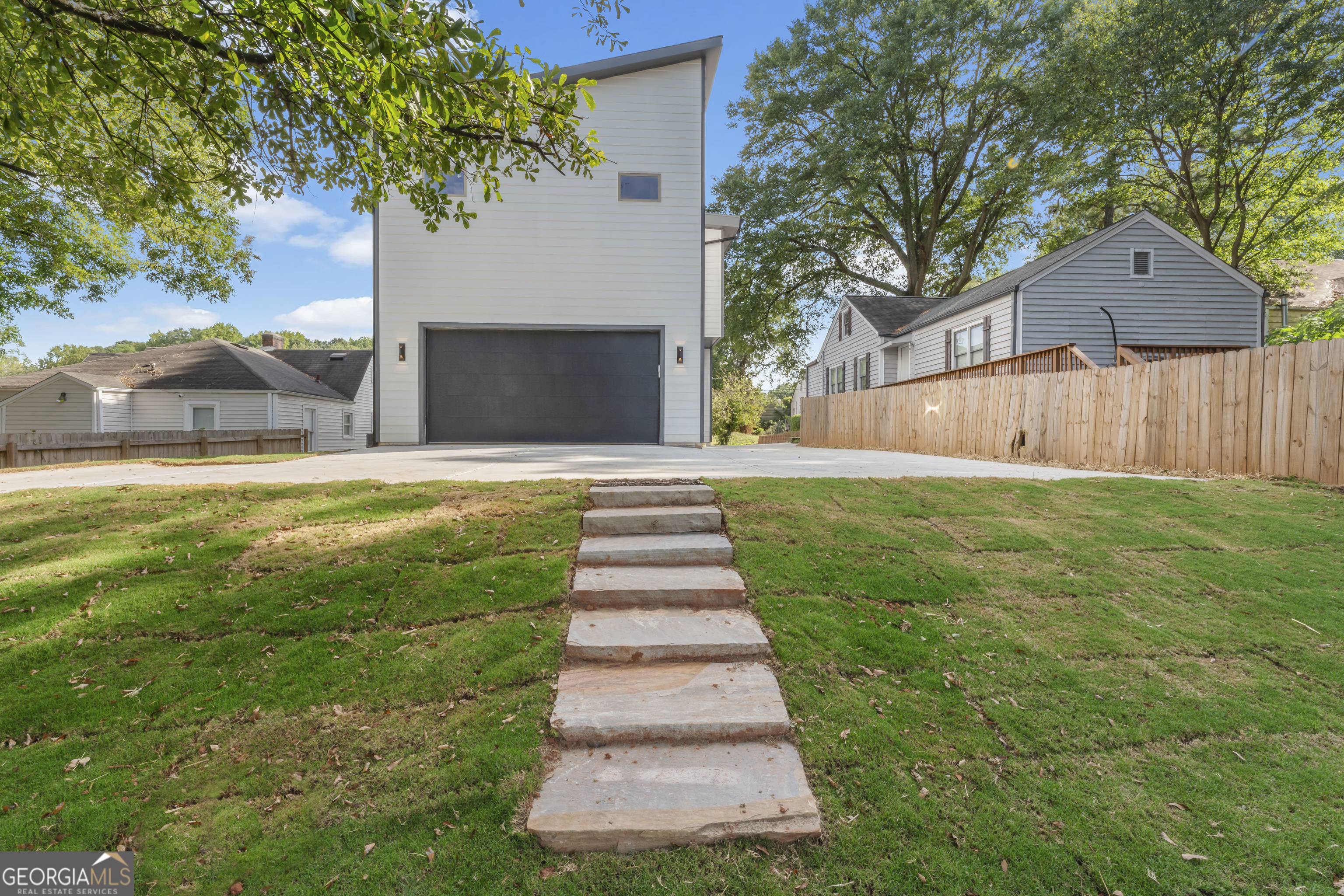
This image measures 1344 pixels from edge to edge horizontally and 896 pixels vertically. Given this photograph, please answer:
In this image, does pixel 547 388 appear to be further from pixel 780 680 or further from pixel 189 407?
pixel 189 407

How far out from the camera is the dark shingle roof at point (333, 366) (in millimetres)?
22781

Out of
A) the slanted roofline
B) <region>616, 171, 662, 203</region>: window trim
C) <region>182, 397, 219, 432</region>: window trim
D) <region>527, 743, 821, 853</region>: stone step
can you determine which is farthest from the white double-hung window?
<region>182, 397, 219, 432</region>: window trim

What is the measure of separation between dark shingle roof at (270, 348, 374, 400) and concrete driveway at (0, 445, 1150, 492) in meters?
16.4

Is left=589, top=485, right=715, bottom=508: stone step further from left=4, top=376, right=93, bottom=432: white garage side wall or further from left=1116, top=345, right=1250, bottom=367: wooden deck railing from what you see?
left=4, top=376, right=93, bottom=432: white garage side wall

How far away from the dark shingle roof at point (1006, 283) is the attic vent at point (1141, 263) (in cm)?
72

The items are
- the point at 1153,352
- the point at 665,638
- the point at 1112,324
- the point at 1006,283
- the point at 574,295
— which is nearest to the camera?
the point at 665,638

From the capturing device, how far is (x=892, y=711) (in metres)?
2.34

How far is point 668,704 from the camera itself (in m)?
2.33

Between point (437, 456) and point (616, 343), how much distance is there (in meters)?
4.16

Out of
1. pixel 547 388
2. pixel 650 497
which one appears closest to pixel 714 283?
pixel 547 388

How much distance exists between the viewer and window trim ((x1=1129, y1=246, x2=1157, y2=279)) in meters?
→ 13.1

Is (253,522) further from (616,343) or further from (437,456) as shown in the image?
(616,343)

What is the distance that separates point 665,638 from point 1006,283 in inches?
587

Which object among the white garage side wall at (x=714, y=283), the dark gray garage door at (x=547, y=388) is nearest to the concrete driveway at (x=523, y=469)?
the dark gray garage door at (x=547, y=388)
